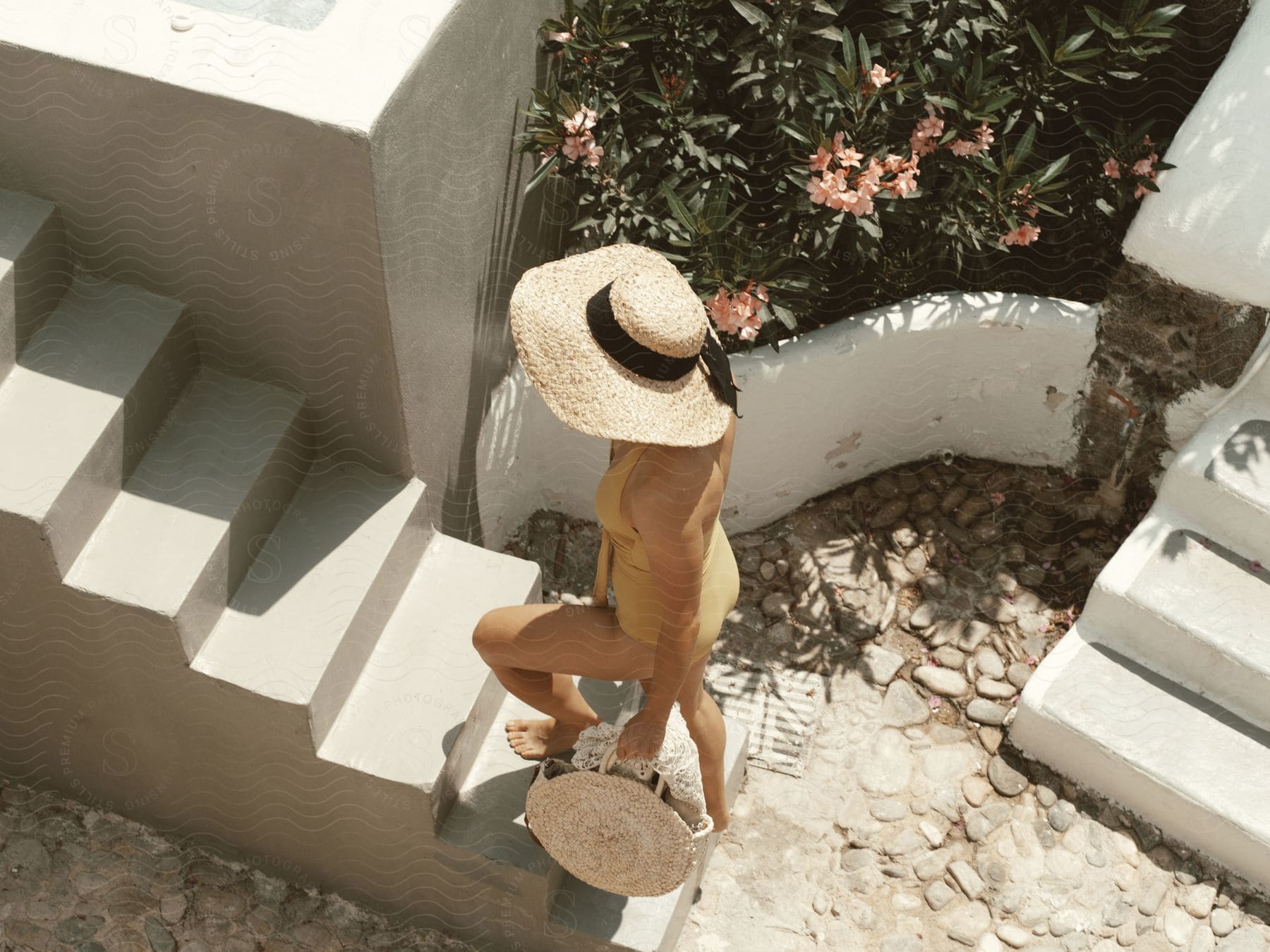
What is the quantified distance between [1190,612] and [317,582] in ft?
8.38

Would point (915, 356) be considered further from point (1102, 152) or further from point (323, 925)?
point (323, 925)

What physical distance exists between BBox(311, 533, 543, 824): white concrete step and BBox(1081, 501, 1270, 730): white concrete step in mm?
1825

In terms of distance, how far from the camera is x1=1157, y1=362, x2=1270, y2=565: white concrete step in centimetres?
419

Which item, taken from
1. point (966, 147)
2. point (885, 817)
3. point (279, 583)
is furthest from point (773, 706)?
point (966, 147)

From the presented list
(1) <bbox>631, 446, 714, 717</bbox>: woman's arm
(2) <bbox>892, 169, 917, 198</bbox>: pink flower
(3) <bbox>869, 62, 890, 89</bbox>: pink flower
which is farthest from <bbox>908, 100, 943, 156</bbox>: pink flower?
(1) <bbox>631, 446, 714, 717</bbox>: woman's arm

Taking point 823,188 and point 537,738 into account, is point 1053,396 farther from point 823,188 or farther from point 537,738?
point 537,738

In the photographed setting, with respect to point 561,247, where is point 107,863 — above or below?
below

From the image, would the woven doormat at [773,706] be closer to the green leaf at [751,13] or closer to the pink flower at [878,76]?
the pink flower at [878,76]

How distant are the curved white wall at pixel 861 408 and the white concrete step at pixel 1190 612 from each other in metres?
0.61

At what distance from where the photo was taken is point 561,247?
423 centimetres

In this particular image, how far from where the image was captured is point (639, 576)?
287cm

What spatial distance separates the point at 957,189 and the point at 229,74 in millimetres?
2209

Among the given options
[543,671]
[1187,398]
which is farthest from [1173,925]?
[543,671]

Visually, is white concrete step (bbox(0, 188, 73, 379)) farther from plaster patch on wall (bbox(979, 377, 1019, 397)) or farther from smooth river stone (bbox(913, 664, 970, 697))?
plaster patch on wall (bbox(979, 377, 1019, 397))
